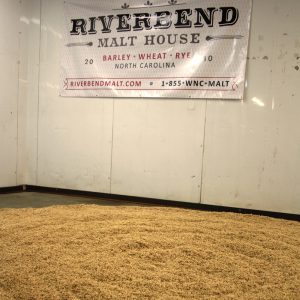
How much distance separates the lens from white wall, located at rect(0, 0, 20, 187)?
4.15 metres

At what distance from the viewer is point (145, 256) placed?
2197mm

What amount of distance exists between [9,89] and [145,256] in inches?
117

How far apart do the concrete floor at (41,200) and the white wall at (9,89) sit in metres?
0.35

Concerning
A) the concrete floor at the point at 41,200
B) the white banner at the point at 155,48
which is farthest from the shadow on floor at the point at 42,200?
the white banner at the point at 155,48

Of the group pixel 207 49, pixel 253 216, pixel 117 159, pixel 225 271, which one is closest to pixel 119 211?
pixel 117 159

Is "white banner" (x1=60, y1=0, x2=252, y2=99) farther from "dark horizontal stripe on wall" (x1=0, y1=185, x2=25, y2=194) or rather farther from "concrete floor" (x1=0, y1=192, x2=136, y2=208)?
"dark horizontal stripe on wall" (x1=0, y1=185, x2=25, y2=194)

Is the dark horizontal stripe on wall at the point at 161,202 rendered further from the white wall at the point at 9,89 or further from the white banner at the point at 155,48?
the white banner at the point at 155,48

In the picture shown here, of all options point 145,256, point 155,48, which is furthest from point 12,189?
point 145,256

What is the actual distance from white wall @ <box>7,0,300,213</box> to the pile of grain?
1.57 feet

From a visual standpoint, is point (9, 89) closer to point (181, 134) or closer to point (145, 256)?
point (181, 134)

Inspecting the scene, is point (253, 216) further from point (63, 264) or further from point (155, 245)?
point (63, 264)

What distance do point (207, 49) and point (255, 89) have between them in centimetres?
63

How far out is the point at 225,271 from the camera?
2.01m

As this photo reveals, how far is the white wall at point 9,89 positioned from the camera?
415 cm
